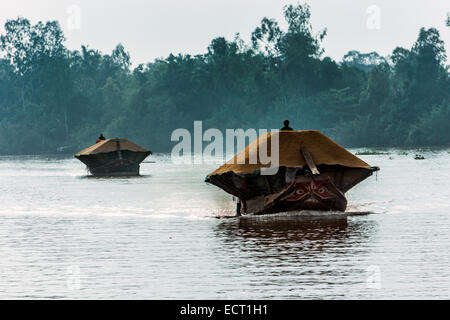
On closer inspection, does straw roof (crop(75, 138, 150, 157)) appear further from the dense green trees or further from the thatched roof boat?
the dense green trees

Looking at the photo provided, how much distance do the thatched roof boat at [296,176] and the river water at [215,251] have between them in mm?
935

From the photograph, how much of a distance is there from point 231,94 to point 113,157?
10402 centimetres

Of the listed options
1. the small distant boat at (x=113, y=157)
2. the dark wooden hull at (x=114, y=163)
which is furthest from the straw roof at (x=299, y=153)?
the dark wooden hull at (x=114, y=163)

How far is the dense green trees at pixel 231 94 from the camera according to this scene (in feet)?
481

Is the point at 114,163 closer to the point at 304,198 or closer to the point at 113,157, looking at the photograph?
the point at 113,157

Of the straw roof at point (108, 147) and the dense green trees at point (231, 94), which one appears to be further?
the dense green trees at point (231, 94)

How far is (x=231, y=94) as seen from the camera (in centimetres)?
16512

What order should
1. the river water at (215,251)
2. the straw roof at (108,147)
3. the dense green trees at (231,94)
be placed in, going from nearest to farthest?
the river water at (215,251), the straw roof at (108,147), the dense green trees at (231,94)

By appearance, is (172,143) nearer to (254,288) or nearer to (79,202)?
(79,202)

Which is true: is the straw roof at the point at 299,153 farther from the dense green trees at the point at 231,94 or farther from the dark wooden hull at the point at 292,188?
the dense green trees at the point at 231,94

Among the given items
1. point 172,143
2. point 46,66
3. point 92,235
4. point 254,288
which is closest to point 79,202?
point 92,235

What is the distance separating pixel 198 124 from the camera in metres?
164

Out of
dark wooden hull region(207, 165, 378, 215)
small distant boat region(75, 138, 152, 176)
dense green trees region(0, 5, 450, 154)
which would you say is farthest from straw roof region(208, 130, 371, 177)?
dense green trees region(0, 5, 450, 154)

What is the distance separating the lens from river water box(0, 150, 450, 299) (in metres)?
17.5
